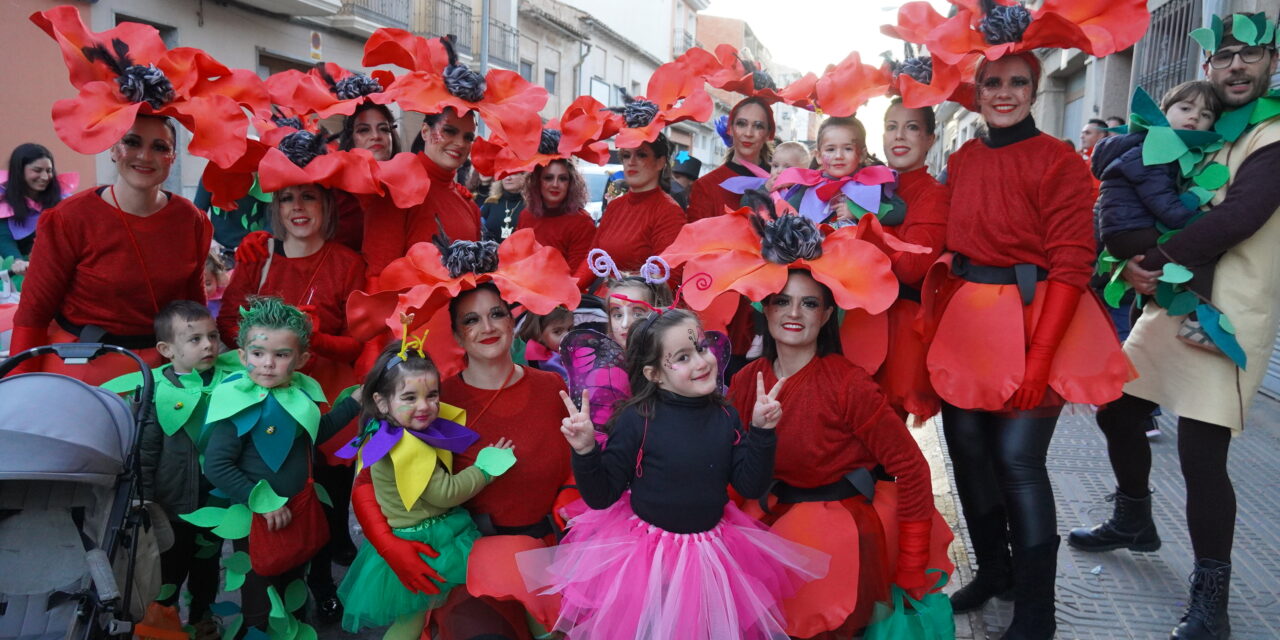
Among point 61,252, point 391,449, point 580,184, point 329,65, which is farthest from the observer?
point 580,184

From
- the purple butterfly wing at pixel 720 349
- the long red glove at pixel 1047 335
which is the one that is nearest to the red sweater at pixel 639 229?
the purple butterfly wing at pixel 720 349

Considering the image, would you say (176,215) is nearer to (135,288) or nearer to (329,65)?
(135,288)

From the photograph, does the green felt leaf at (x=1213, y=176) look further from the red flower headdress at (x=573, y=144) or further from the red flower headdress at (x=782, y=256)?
the red flower headdress at (x=573, y=144)

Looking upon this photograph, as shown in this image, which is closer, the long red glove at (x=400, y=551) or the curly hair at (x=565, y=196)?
the long red glove at (x=400, y=551)

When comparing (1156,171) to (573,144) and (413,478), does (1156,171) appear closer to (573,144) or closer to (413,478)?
(573,144)

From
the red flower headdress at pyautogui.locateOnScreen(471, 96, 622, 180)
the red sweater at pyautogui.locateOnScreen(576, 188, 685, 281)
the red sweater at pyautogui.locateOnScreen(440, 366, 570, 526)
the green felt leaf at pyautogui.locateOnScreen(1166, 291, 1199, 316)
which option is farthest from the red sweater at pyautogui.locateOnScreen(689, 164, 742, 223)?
the green felt leaf at pyautogui.locateOnScreen(1166, 291, 1199, 316)

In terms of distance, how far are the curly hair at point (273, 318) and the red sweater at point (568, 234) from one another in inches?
57.0

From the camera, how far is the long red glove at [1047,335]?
2859 millimetres

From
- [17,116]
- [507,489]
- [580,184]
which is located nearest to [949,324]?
[507,489]

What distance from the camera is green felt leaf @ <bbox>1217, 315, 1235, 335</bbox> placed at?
3121mm

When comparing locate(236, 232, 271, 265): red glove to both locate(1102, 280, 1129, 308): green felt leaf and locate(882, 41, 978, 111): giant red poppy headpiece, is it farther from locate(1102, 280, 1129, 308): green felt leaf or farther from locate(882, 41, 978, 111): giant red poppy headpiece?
locate(1102, 280, 1129, 308): green felt leaf

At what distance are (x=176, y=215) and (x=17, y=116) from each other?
958 centimetres

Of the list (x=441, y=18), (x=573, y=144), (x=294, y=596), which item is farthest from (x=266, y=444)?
(x=441, y=18)

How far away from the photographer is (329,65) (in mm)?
4168
